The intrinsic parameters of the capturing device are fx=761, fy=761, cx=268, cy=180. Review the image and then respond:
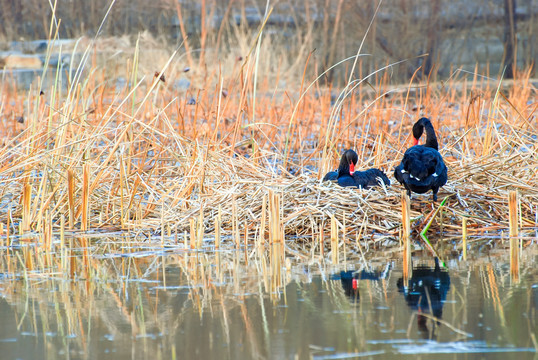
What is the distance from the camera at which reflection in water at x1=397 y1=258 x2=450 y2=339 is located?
116 inches

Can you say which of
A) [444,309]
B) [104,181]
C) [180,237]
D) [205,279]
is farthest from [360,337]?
[104,181]

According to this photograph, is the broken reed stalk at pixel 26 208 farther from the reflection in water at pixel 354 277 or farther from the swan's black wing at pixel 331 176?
the reflection in water at pixel 354 277

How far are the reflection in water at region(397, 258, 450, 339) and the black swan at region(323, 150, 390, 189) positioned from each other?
1.81 metres

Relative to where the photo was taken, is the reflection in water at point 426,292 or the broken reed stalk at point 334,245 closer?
the reflection in water at point 426,292

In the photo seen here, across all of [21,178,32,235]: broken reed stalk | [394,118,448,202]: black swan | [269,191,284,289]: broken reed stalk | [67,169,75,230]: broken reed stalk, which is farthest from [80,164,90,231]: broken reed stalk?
[394,118,448,202]: black swan

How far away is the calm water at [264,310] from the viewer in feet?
8.61

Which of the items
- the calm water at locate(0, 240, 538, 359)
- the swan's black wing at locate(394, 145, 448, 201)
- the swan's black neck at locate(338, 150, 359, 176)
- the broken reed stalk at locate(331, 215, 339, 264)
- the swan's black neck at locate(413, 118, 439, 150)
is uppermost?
the swan's black neck at locate(413, 118, 439, 150)

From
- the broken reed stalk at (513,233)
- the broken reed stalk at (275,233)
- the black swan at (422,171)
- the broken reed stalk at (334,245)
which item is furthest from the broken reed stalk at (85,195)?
the broken reed stalk at (513,233)

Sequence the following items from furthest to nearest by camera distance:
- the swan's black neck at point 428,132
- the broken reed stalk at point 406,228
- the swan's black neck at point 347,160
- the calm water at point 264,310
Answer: the swan's black neck at point 347,160, the swan's black neck at point 428,132, the broken reed stalk at point 406,228, the calm water at point 264,310

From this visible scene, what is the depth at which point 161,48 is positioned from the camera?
15891mm

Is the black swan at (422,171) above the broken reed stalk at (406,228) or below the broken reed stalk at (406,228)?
above

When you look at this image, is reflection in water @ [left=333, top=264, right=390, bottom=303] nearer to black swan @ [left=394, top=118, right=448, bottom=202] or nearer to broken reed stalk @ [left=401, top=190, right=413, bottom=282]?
broken reed stalk @ [left=401, top=190, right=413, bottom=282]

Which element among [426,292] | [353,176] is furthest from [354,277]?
[353,176]

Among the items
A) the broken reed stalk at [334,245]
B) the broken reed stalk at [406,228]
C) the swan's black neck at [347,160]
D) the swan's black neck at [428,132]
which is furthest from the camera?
the swan's black neck at [347,160]
